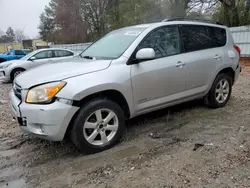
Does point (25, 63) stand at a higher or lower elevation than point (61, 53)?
lower

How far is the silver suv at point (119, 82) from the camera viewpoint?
294 centimetres

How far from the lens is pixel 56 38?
1378 inches

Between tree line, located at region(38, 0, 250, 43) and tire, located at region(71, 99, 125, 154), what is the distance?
4.85 meters

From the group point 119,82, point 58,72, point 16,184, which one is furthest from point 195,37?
point 16,184

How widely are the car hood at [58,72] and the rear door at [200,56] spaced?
1.58 metres

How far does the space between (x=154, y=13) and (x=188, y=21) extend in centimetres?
1552

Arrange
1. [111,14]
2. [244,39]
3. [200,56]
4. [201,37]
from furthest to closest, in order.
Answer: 1. [111,14]
2. [244,39]
3. [201,37]
4. [200,56]

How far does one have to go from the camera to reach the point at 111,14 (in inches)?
1064

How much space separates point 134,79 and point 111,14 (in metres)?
25.1

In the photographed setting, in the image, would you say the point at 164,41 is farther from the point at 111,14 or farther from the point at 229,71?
the point at 111,14

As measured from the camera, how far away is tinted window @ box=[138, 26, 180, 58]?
3803mm

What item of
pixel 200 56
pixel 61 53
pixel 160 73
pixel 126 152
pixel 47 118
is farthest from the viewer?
pixel 61 53

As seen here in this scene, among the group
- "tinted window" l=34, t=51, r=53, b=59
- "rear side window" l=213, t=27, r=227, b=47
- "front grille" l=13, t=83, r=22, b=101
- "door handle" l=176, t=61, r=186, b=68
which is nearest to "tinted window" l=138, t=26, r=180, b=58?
"door handle" l=176, t=61, r=186, b=68

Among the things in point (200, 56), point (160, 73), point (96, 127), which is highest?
point (200, 56)
